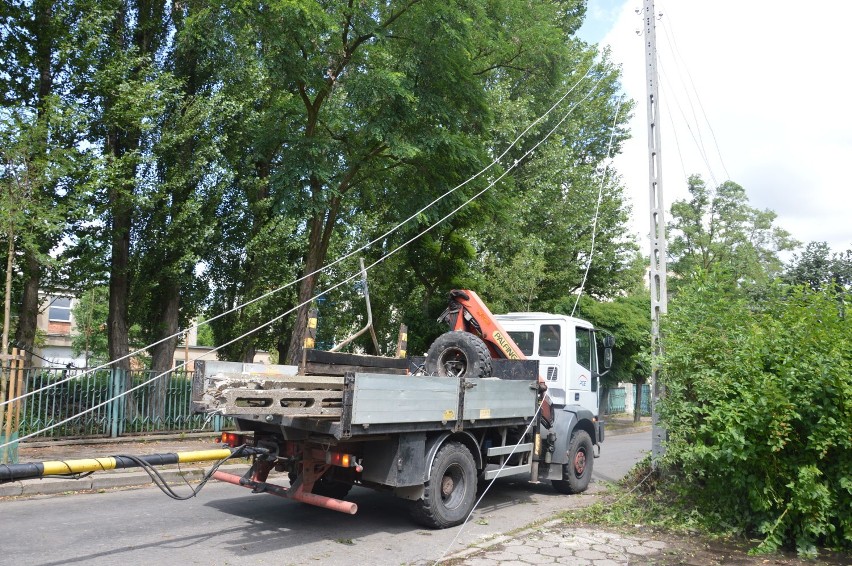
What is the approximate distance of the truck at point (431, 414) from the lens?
6.32 meters

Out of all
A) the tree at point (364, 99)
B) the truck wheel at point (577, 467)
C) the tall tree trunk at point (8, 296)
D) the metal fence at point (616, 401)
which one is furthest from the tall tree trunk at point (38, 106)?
the metal fence at point (616, 401)

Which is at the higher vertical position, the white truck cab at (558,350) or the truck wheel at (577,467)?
the white truck cab at (558,350)

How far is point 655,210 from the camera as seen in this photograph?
10.0 m

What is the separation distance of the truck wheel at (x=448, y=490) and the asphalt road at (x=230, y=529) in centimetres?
15

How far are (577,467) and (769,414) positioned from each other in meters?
3.80

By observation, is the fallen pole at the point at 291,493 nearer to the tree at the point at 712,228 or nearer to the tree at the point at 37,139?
the tree at the point at 37,139

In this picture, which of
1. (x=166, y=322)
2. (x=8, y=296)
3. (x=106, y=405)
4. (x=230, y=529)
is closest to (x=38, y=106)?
(x=8, y=296)

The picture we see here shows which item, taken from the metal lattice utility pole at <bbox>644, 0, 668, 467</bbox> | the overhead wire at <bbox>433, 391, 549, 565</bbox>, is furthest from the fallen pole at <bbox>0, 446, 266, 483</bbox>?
the metal lattice utility pole at <bbox>644, 0, 668, 467</bbox>

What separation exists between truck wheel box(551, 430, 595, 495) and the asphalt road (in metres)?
0.30

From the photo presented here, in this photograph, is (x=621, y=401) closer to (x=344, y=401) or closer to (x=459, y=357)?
(x=459, y=357)

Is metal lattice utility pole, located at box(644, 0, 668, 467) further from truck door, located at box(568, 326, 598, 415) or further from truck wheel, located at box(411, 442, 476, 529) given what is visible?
truck wheel, located at box(411, 442, 476, 529)

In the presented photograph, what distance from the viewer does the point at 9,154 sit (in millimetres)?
11141

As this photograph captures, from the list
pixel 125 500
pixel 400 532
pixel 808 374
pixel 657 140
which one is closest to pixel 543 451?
pixel 400 532

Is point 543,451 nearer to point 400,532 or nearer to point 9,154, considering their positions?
point 400,532
